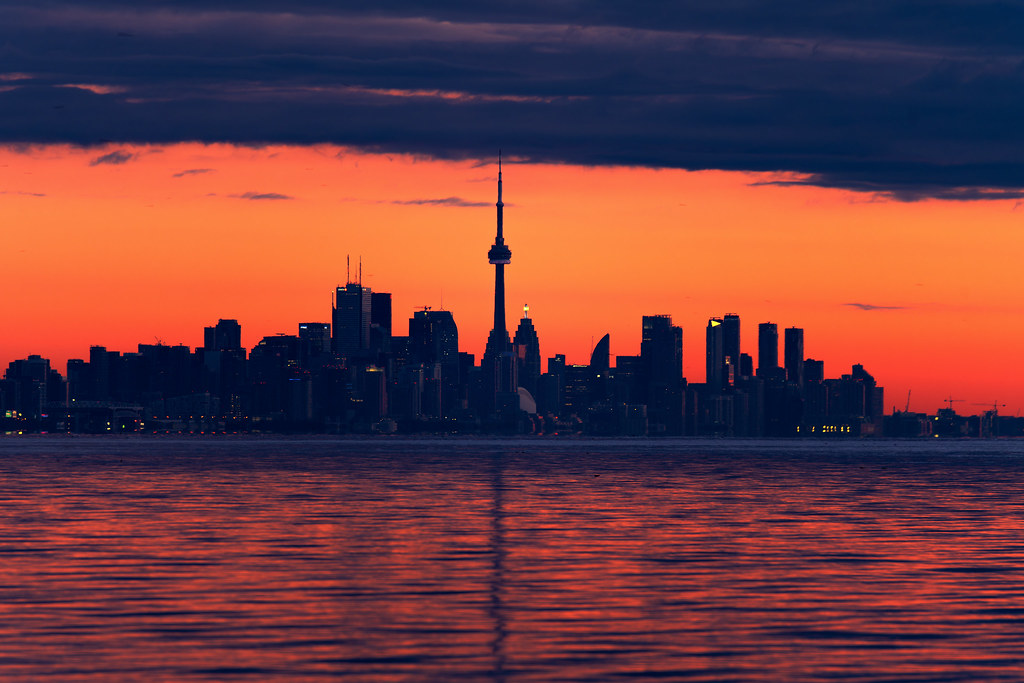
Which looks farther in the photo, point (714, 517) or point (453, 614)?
point (714, 517)

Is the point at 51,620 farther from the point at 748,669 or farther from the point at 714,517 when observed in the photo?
the point at 714,517

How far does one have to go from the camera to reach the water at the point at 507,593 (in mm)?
37094

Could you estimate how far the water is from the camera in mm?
37094

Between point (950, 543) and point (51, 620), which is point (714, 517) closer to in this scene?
point (950, 543)

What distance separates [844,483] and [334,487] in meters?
58.3

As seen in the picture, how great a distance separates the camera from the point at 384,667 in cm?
3625

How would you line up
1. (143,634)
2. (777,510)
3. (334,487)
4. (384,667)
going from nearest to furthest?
(384,667)
(143,634)
(777,510)
(334,487)

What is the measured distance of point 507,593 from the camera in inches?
2028

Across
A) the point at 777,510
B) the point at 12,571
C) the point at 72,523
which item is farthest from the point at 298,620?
the point at 777,510

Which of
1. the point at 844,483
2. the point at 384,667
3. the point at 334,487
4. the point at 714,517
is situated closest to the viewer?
the point at 384,667

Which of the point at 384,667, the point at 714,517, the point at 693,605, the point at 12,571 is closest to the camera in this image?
the point at 384,667

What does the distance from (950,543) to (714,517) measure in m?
22.9

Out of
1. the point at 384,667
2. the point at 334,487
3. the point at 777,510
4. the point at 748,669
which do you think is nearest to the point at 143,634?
the point at 384,667

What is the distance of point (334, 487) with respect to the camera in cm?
14350
